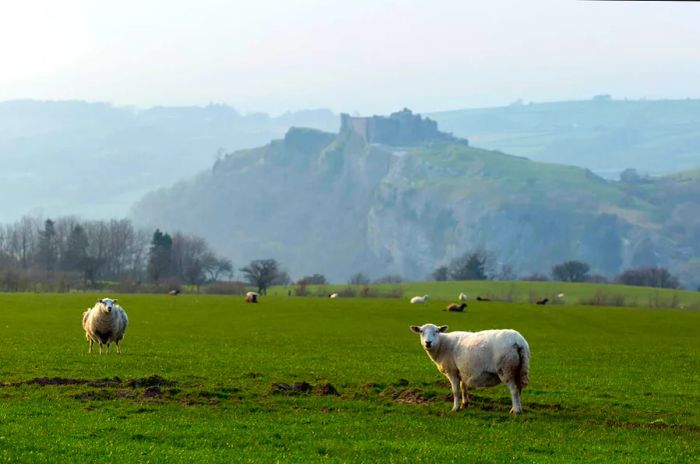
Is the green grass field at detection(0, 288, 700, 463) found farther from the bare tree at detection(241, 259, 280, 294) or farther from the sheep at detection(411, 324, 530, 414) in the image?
the bare tree at detection(241, 259, 280, 294)

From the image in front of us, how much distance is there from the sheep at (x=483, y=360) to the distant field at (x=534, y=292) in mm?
126816

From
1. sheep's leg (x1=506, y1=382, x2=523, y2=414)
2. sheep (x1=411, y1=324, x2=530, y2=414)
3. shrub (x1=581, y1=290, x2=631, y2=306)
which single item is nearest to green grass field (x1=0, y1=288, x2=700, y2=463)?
sheep's leg (x1=506, y1=382, x2=523, y2=414)

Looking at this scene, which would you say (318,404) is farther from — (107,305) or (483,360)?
(107,305)

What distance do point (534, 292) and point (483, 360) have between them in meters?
150

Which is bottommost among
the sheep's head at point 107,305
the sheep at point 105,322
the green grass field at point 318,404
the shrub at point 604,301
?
the green grass field at point 318,404

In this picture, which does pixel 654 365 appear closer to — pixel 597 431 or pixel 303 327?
pixel 597 431

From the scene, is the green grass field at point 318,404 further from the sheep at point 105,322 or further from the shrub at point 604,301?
the shrub at point 604,301

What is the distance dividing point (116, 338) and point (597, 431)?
24.1 metres

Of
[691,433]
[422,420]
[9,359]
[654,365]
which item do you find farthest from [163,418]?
[654,365]

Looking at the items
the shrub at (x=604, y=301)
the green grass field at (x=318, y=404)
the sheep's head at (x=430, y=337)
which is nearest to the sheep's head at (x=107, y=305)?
the green grass field at (x=318, y=404)

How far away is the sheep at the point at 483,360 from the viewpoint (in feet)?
83.1

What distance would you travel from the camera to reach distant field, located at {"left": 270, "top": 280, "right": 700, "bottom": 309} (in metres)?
158

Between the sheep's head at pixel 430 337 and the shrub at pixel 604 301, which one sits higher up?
the sheep's head at pixel 430 337

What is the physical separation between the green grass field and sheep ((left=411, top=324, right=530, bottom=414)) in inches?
29.8
